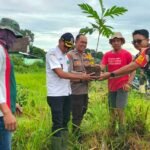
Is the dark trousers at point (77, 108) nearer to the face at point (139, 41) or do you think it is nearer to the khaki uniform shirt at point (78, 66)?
the khaki uniform shirt at point (78, 66)

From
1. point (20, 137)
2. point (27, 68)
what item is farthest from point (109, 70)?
point (27, 68)

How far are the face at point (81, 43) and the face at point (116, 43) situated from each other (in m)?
0.53

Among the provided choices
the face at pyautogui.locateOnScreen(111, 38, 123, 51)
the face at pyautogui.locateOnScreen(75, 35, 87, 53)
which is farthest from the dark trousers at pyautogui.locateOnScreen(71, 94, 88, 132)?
the face at pyautogui.locateOnScreen(111, 38, 123, 51)

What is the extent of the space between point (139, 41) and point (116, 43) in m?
1.50

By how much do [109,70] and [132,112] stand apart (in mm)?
640

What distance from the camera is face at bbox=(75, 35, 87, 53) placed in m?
5.89

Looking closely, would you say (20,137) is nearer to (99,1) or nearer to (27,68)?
(99,1)

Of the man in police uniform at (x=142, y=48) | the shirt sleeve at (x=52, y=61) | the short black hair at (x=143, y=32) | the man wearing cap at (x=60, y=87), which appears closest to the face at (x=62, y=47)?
the man wearing cap at (x=60, y=87)

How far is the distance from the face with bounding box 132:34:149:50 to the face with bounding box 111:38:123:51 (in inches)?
56.0

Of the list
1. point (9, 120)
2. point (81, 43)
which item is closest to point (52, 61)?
point (81, 43)

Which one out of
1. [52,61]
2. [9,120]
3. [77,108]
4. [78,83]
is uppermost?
[52,61]

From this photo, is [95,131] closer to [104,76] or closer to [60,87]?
[104,76]

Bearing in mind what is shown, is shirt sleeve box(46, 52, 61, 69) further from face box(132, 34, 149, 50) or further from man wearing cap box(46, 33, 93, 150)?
face box(132, 34, 149, 50)

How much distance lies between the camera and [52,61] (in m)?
5.47
